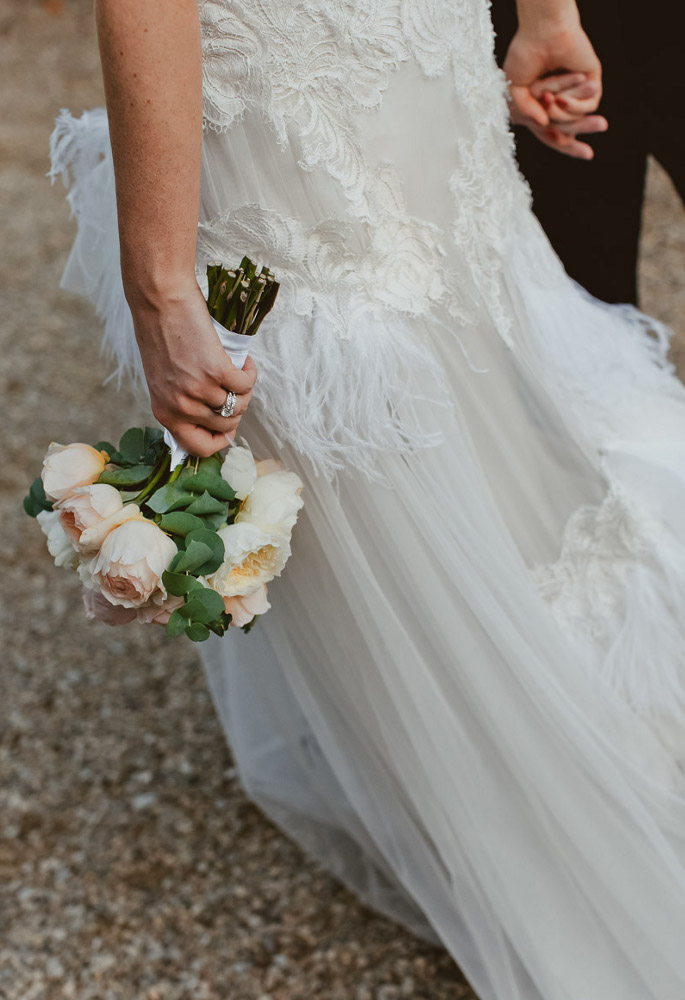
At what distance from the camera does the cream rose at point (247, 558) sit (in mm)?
1033

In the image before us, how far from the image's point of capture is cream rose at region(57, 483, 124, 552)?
100 cm

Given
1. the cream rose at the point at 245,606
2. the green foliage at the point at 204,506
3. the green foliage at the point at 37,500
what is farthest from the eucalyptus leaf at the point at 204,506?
the green foliage at the point at 37,500

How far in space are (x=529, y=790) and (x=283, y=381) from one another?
0.62m

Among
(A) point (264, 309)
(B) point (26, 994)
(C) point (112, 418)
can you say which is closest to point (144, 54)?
(A) point (264, 309)

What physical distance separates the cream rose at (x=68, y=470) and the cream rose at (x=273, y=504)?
18 cm

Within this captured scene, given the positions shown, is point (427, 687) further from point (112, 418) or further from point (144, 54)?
point (112, 418)

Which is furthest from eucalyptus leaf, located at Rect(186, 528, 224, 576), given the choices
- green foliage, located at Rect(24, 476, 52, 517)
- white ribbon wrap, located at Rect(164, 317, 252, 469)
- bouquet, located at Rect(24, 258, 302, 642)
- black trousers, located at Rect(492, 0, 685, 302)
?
black trousers, located at Rect(492, 0, 685, 302)

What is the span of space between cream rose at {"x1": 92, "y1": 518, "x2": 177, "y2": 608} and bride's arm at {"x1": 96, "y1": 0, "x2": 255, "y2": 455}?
0.41 ft

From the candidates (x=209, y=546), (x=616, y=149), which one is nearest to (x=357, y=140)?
(x=209, y=546)

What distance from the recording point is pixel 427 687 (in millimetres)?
1239

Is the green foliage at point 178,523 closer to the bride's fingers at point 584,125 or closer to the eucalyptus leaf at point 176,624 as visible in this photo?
the eucalyptus leaf at point 176,624

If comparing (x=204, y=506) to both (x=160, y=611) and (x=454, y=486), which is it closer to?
(x=160, y=611)

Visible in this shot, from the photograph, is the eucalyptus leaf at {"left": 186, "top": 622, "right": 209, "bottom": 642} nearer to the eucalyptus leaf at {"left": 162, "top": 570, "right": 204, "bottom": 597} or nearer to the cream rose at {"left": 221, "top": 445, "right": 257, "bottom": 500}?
the eucalyptus leaf at {"left": 162, "top": 570, "right": 204, "bottom": 597}

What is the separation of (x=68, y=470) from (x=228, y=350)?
226 mm
